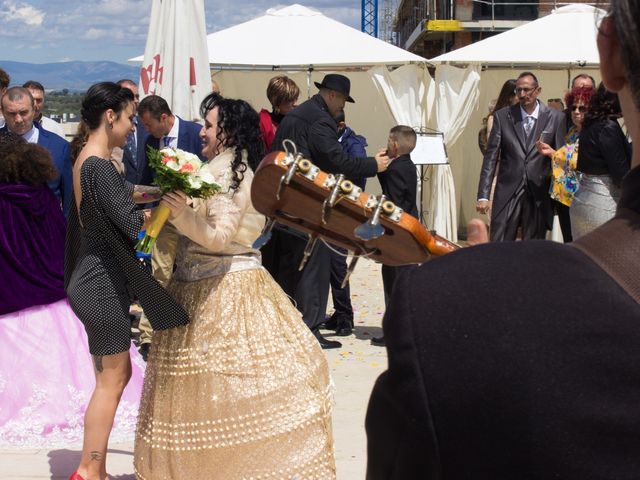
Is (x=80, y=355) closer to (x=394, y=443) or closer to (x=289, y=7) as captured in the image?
(x=394, y=443)

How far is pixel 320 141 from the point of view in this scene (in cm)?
675

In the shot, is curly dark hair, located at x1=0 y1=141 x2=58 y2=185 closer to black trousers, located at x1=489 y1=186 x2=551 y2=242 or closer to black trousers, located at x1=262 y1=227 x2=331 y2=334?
black trousers, located at x1=262 y1=227 x2=331 y2=334

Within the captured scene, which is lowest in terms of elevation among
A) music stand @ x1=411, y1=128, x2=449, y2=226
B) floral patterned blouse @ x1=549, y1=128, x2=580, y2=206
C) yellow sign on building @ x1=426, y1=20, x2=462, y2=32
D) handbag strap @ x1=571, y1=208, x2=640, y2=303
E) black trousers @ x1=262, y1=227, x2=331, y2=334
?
black trousers @ x1=262, y1=227, x2=331, y2=334

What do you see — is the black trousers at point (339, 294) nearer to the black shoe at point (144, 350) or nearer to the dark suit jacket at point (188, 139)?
the dark suit jacket at point (188, 139)

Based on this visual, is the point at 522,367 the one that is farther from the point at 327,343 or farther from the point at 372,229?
the point at 327,343

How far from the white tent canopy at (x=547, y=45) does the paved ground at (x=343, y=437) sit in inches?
198

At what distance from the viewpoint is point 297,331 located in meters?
4.20

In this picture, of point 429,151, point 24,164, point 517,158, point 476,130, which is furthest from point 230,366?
point 476,130

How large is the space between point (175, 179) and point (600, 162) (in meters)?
3.34

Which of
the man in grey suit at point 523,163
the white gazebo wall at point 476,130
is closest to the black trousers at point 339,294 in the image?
the man in grey suit at point 523,163

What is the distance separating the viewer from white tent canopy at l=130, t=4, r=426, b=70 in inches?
494

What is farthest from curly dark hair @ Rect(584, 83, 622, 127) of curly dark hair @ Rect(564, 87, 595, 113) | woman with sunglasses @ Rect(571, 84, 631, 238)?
curly dark hair @ Rect(564, 87, 595, 113)

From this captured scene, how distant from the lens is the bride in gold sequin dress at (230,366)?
3.95m

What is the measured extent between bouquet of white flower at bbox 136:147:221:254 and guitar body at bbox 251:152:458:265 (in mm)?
1944
